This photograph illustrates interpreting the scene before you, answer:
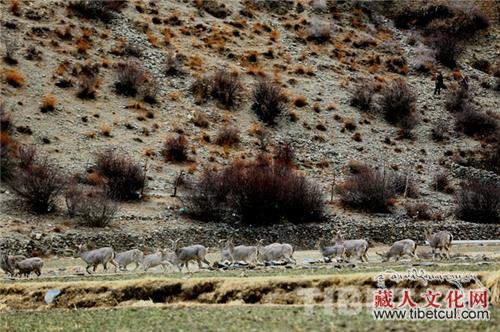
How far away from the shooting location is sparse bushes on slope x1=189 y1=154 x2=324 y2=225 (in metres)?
37.5

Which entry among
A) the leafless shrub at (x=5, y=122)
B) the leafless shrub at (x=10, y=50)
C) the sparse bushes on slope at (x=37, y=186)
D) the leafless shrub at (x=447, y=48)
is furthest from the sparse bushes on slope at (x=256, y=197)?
the leafless shrub at (x=447, y=48)

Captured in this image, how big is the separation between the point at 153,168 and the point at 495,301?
103ft

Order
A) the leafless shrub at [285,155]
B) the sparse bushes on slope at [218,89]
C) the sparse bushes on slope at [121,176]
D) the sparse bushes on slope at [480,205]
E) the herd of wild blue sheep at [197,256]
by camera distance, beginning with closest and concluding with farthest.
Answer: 1. the herd of wild blue sheep at [197,256]
2. the sparse bushes on slope at [121,176]
3. the sparse bushes on slope at [480,205]
4. the leafless shrub at [285,155]
5. the sparse bushes on slope at [218,89]

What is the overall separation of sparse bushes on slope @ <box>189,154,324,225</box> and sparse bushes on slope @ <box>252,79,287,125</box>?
12031mm

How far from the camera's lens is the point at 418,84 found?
199 feet

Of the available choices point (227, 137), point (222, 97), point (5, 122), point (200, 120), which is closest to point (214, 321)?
point (5, 122)

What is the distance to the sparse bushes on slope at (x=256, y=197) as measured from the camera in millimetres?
37531

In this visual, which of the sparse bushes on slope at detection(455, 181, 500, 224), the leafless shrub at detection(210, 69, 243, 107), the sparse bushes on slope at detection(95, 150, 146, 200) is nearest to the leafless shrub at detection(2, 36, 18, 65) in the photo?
the sparse bushes on slope at detection(95, 150, 146, 200)

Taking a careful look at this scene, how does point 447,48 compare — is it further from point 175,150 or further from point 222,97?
point 175,150

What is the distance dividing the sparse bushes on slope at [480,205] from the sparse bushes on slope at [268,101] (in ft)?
50.1

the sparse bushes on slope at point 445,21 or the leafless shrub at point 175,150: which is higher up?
the sparse bushes on slope at point 445,21

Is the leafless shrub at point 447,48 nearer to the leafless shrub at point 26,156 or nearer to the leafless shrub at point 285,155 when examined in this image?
the leafless shrub at point 285,155

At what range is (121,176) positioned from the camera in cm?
3900

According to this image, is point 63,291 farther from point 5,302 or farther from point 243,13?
point 243,13
